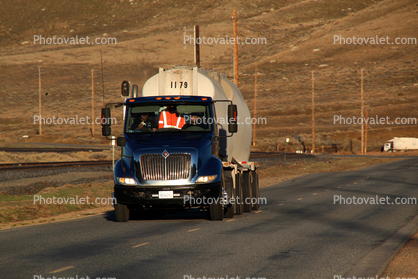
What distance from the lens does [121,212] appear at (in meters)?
14.0

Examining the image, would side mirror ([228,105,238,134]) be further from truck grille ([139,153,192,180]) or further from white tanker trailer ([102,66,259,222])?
truck grille ([139,153,192,180])

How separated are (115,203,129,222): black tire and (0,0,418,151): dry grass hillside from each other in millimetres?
47766

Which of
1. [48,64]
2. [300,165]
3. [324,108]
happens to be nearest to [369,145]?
[324,108]

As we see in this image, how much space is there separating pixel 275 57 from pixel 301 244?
120 m

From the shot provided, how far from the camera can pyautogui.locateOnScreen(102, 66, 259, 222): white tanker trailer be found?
42.6 ft

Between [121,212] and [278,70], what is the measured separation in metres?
107

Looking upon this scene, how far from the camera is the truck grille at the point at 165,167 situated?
42.6ft

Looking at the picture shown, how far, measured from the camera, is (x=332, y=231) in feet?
42.0
